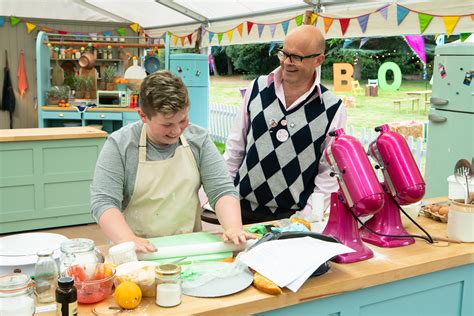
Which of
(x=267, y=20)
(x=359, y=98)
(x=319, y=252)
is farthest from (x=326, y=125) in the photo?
(x=359, y=98)

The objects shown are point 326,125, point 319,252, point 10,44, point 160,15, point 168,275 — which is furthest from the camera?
point 10,44

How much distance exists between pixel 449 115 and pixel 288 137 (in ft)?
7.18

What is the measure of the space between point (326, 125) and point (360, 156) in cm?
67

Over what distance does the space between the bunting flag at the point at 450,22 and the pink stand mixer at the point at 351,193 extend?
2.83m

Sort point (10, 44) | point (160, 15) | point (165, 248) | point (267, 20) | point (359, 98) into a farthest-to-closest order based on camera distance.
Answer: point (10, 44) → point (160, 15) → point (359, 98) → point (267, 20) → point (165, 248)

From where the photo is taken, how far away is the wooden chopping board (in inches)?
64.9

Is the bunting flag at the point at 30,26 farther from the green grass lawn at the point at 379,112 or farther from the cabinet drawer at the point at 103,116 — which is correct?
the green grass lawn at the point at 379,112

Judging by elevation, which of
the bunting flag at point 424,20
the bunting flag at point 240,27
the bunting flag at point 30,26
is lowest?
the bunting flag at point 424,20

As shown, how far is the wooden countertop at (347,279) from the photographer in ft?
4.38

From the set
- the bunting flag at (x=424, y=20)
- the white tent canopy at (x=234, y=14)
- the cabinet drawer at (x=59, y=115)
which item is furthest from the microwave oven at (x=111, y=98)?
the bunting flag at (x=424, y=20)

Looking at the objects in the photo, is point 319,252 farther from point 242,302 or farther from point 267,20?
point 267,20

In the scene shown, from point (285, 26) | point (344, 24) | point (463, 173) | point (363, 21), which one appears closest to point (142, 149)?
point (463, 173)

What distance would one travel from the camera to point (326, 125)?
7.73ft

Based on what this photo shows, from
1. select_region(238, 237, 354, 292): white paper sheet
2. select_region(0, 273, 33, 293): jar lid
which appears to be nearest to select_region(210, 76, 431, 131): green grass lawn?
select_region(238, 237, 354, 292): white paper sheet
